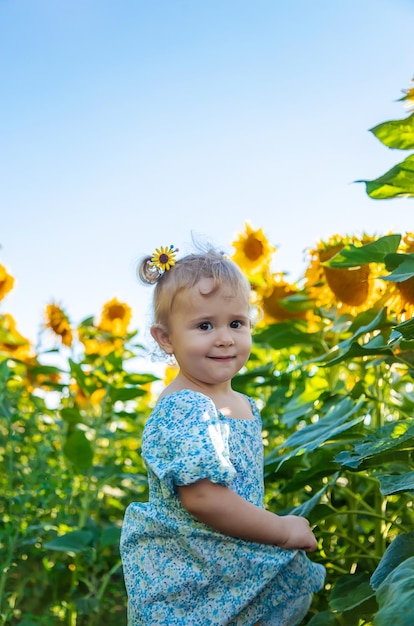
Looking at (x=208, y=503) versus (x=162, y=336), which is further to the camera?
(x=162, y=336)

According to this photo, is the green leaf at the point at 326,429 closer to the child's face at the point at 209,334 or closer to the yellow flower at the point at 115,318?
the child's face at the point at 209,334

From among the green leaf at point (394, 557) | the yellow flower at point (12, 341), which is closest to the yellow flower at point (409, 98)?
the green leaf at point (394, 557)

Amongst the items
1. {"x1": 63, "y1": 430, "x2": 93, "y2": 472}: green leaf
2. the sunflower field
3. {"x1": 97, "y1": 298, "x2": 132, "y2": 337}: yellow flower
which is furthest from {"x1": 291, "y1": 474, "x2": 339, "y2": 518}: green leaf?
{"x1": 97, "y1": 298, "x2": 132, "y2": 337}: yellow flower

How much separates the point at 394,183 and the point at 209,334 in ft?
1.50

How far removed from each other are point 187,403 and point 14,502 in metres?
1.28

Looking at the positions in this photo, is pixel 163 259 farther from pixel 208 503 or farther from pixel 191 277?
pixel 208 503

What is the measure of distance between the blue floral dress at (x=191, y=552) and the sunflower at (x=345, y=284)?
2.21ft

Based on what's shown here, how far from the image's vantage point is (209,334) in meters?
1.43

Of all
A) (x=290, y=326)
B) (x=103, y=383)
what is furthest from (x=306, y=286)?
(x=103, y=383)

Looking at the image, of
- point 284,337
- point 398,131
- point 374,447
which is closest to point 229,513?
point 374,447

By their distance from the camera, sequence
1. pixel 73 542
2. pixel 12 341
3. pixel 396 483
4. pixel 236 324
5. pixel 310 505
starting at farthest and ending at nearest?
1. pixel 12 341
2. pixel 73 542
3. pixel 310 505
4. pixel 236 324
5. pixel 396 483

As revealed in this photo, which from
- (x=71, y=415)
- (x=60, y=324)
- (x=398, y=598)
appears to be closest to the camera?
(x=398, y=598)

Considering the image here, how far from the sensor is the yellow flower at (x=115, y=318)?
2.90 m

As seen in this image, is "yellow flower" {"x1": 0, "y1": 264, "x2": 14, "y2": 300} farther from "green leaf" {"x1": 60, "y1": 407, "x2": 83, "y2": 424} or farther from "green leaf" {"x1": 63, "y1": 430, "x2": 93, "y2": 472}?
"green leaf" {"x1": 63, "y1": 430, "x2": 93, "y2": 472}
